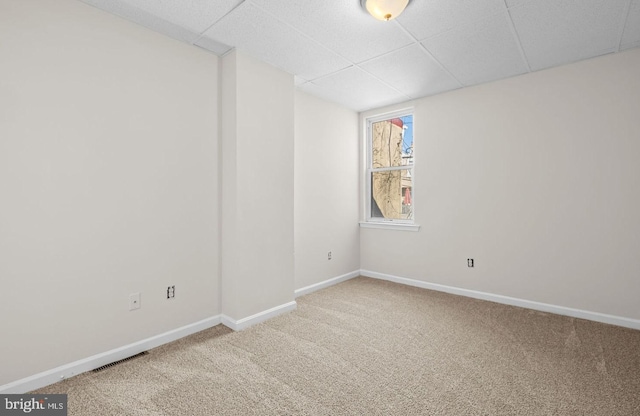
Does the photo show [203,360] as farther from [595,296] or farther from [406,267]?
[595,296]

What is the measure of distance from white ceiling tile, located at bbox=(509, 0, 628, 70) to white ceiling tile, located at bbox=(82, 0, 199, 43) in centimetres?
247

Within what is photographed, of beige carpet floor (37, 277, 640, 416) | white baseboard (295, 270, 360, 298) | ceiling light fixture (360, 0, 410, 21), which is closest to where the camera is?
beige carpet floor (37, 277, 640, 416)

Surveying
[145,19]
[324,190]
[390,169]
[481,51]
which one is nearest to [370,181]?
[390,169]

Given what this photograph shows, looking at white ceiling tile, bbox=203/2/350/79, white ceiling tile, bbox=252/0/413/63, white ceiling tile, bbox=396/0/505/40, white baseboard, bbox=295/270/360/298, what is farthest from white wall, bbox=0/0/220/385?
white ceiling tile, bbox=396/0/505/40

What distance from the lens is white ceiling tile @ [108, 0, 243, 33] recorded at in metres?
2.02

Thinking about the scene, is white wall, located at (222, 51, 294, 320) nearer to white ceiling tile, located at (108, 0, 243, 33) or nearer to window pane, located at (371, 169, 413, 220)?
white ceiling tile, located at (108, 0, 243, 33)

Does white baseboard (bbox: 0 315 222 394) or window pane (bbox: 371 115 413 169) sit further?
window pane (bbox: 371 115 413 169)

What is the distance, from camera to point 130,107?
88.1 inches

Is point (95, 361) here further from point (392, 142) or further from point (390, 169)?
point (392, 142)

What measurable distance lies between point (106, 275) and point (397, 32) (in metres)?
2.86

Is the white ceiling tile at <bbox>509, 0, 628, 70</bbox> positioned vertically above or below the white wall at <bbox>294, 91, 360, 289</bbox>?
above

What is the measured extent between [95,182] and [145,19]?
4.14ft

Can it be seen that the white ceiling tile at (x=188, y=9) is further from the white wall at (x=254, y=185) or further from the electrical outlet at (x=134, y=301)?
the electrical outlet at (x=134, y=301)

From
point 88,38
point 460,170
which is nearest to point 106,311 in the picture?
point 88,38
